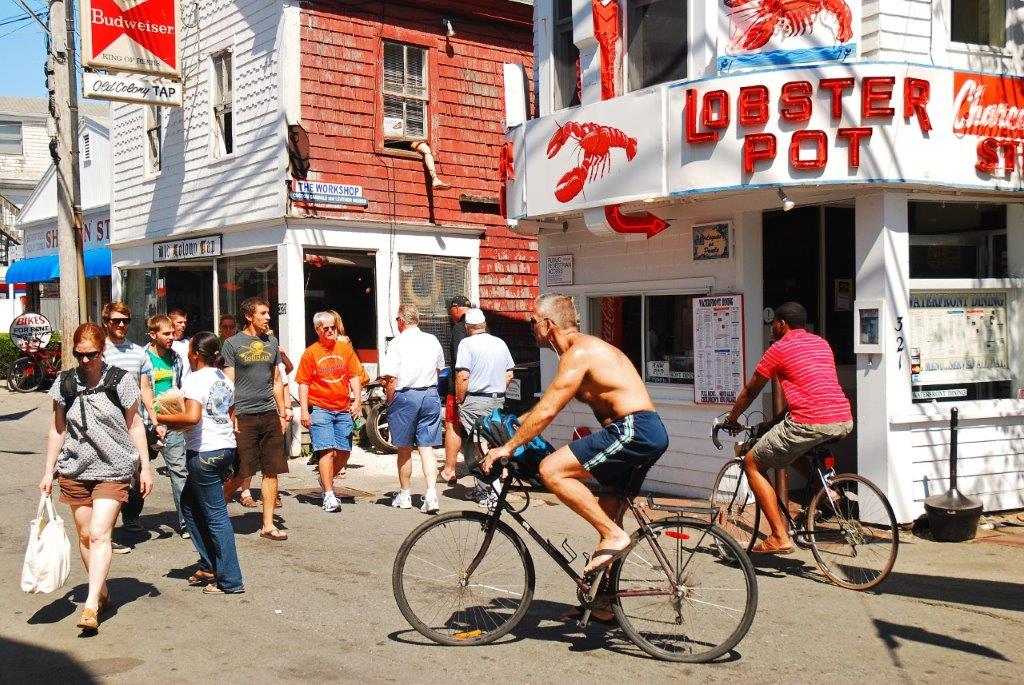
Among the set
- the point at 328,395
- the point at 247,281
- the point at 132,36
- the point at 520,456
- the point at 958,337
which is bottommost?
the point at 520,456

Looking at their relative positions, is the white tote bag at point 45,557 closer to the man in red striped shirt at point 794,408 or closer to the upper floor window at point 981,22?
the man in red striped shirt at point 794,408

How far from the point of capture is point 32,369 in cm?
2084

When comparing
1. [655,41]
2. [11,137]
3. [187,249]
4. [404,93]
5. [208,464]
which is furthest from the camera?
[11,137]

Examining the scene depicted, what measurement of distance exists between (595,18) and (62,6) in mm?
7683

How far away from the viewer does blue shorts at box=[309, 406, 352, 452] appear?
379 inches

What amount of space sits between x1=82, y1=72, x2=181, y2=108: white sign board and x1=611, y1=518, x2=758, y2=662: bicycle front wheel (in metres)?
10.9

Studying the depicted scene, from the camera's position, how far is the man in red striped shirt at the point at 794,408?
7.05 metres

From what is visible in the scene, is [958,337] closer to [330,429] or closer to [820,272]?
[820,272]

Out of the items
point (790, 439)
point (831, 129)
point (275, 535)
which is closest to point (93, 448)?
point (275, 535)

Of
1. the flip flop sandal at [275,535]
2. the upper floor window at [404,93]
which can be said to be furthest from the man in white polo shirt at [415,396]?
the upper floor window at [404,93]

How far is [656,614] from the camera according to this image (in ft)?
17.9

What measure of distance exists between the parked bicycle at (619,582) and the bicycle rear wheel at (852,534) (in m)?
1.79

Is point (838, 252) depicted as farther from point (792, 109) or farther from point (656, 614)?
point (656, 614)

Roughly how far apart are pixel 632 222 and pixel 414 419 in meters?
2.87
